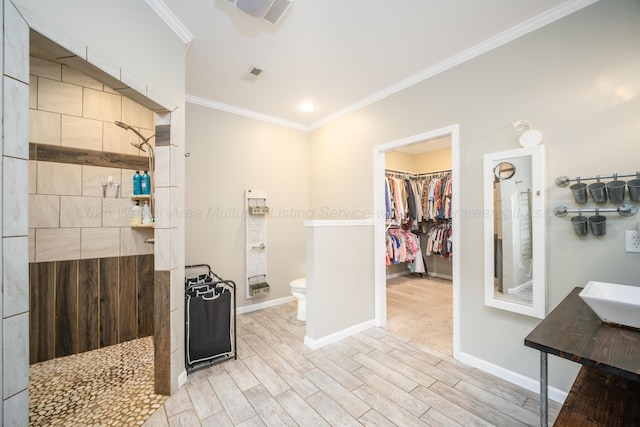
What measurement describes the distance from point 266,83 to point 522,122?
7.54 feet

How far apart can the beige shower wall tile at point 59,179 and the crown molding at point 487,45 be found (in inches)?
116

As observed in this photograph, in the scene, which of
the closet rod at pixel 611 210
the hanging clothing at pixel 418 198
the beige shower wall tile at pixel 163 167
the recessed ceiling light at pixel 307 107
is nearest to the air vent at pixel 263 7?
the beige shower wall tile at pixel 163 167

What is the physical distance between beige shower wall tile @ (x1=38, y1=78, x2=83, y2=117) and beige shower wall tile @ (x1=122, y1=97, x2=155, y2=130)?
1.07ft

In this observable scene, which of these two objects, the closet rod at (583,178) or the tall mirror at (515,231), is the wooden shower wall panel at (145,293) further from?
the closet rod at (583,178)

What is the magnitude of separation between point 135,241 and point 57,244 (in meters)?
0.54

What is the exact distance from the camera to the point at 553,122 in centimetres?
174

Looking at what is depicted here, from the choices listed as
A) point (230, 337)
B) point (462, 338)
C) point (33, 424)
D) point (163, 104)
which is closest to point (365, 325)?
point (462, 338)

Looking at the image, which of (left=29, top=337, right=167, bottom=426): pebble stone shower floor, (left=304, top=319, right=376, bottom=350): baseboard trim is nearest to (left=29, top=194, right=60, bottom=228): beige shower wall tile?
(left=29, top=337, right=167, bottom=426): pebble stone shower floor

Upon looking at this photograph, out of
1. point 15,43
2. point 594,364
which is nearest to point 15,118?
point 15,43

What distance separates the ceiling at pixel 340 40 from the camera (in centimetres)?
171

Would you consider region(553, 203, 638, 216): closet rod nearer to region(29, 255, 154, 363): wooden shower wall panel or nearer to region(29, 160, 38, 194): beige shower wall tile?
region(29, 255, 154, 363): wooden shower wall panel

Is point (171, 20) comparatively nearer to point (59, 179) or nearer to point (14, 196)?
point (14, 196)

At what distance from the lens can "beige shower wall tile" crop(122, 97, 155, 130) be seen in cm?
251

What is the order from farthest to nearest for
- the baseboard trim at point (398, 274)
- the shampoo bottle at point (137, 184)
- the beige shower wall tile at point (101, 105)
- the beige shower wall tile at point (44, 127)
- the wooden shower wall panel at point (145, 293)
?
the baseboard trim at point (398, 274), the wooden shower wall panel at point (145, 293), the shampoo bottle at point (137, 184), the beige shower wall tile at point (101, 105), the beige shower wall tile at point (44, 127)
